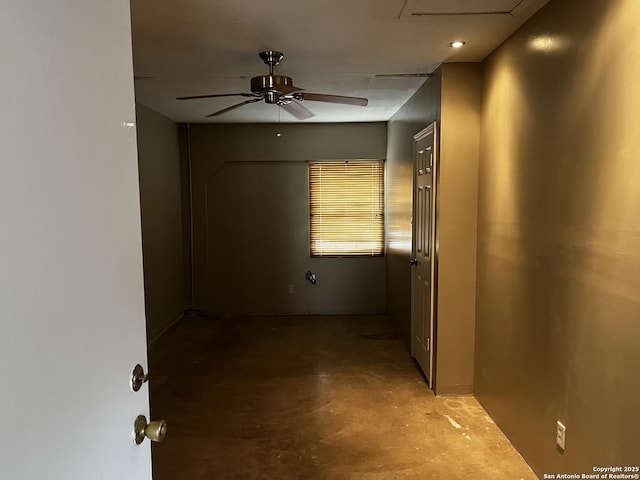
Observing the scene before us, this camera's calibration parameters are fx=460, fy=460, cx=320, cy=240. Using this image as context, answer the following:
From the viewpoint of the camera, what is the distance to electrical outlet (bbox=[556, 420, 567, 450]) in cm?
206

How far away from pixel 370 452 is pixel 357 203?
11.7 feet

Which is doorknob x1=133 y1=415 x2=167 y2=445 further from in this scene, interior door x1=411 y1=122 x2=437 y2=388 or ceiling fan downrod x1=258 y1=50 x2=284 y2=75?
interior door x1=411 y1=122 x2=437 y2=388

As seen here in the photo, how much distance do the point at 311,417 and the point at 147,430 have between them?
2.09 meters

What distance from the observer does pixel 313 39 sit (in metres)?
2.64

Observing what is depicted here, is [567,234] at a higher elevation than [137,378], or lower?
higher

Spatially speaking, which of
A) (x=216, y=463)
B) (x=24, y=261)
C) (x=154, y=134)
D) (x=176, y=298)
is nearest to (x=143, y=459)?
(x=24, y=261)

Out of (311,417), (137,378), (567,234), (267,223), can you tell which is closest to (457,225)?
(567,234)

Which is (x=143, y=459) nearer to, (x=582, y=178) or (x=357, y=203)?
(x=582, y=178)

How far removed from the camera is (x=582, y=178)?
1.91 meters

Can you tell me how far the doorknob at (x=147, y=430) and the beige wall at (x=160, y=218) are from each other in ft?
11.3

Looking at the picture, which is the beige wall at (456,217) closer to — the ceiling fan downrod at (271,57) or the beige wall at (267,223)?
the ceiling fan downrod at (271,57)

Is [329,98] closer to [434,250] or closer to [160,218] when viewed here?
[434,250]

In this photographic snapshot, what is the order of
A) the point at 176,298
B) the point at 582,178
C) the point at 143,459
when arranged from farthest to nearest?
the point at 176,298 → the point at 582,178 → the point at 143,459

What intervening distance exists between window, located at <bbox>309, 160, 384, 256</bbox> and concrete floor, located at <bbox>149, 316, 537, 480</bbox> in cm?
143
